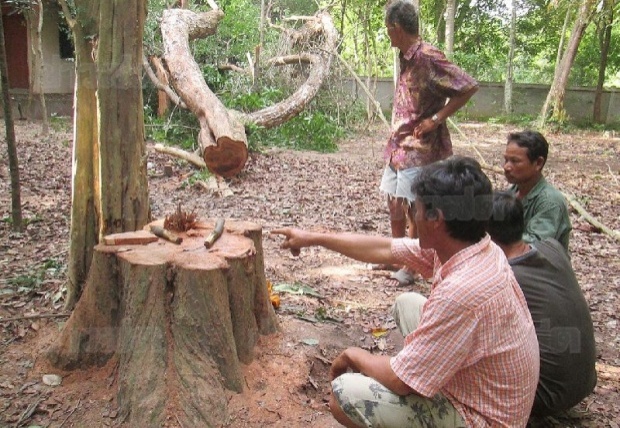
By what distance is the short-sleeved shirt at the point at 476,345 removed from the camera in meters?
1.85

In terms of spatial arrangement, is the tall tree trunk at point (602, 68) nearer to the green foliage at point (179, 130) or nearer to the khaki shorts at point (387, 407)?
the green foliage at point (179, 130)

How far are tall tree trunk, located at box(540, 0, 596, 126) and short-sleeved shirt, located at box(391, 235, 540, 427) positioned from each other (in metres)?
13.2

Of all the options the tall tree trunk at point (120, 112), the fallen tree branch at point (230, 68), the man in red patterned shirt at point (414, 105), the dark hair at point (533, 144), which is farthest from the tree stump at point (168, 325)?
the fallen tree branch at point (230, 68)

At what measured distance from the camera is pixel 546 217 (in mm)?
3131

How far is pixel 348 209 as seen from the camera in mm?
6773

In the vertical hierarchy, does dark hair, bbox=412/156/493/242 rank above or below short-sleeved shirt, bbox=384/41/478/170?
below

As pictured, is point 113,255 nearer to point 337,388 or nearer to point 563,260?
point 337,388

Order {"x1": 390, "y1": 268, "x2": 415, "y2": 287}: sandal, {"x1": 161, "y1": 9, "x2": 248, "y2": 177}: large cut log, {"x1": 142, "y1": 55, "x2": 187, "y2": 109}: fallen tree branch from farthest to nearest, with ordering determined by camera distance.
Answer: {"x1": 142, "y1": 55, "x2": 187, "y2": 109}: fallen tree branch → {"x1": 161, "y1": 9, "x2": 248, "y2": 177}: large cut log → {"x1": 390, "y1": 268, "x2": 415, "y2": 287}: sandal

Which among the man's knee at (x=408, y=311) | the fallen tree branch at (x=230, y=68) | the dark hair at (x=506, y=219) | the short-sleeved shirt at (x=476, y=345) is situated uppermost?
the fallen tree branch at (x=230, y=68)

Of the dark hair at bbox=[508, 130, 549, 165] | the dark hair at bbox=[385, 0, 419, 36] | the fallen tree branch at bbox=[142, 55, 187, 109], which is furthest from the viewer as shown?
the fallen tree branch at bbox=[142, 55, 187, 109]

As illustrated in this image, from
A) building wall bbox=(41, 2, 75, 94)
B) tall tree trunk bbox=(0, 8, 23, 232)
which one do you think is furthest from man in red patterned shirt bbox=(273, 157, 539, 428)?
building wall bbox=(41, 2, 75, 94)

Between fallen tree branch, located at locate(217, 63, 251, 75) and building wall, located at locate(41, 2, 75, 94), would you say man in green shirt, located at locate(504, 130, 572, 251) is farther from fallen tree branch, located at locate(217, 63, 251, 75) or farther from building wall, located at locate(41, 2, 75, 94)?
building wall, located at locate(41, 2, 75, 94)

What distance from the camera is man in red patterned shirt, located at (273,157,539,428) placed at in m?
1.86

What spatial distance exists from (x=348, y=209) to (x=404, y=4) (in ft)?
10.2
